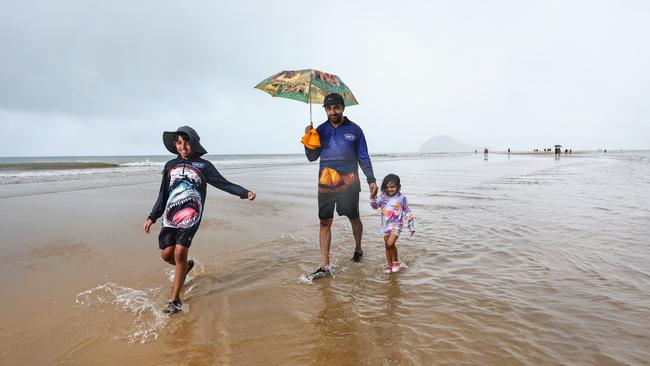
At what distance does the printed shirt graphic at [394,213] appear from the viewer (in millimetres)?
4453

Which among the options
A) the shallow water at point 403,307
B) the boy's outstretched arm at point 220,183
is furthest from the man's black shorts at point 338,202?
the boy's outstretched arm at point 220,183

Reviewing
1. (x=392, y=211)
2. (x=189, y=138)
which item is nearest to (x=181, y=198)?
(x=189, y=138)

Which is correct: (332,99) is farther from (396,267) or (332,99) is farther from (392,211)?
(396,267)

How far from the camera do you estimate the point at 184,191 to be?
11.8ft

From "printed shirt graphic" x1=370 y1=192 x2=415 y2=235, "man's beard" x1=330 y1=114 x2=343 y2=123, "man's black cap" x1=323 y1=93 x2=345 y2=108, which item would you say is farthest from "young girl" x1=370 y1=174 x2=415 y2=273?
"man's black cap" x1=323 y1=93 x2=345 y2=108

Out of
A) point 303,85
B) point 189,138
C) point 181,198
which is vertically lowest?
point 181,198

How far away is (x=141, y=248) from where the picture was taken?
5344mm

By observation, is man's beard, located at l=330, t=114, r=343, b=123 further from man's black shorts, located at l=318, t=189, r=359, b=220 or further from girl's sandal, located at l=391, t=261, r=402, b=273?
girl's sandal, located at l=391, t=261, r=402, b=273

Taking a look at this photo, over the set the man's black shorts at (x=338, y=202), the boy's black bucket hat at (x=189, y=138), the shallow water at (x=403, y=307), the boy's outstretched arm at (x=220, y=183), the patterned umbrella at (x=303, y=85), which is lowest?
the shallow water at (x=403, y=307)

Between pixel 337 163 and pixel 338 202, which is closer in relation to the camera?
pixel 337 163

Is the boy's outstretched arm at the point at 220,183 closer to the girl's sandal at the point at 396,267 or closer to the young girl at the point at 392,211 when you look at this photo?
the young girl at the point at 392,211

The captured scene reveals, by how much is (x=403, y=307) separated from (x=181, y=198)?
2.58 meters

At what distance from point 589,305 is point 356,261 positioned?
265 centimetres

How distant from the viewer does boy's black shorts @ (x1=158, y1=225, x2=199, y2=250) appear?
3434 mm
